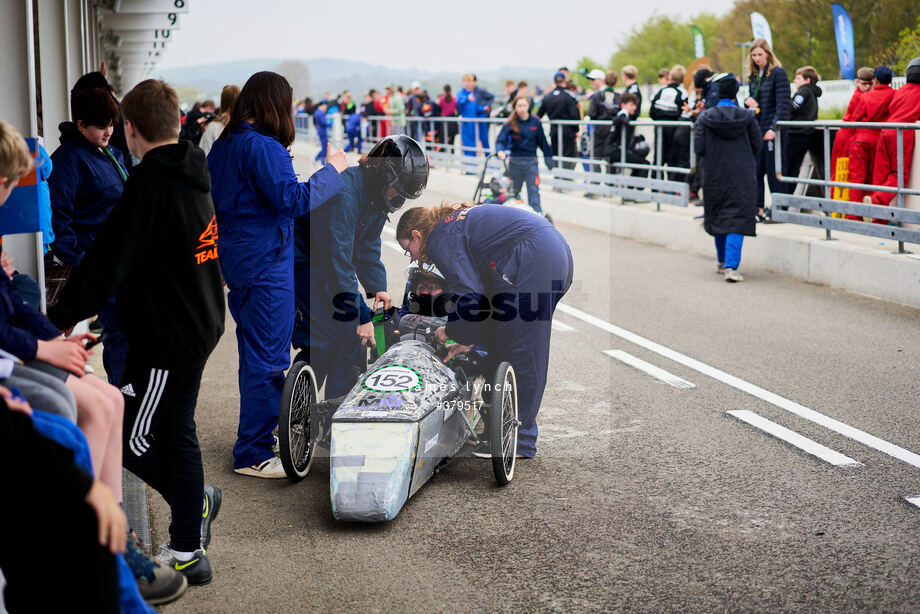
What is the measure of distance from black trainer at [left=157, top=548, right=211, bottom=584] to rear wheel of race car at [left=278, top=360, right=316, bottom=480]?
3.52ft

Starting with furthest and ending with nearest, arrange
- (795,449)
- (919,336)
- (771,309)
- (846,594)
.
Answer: (771,309) → (919,336) → (795,449) → (846,594)

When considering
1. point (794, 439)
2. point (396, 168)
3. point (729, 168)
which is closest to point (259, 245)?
point (396, 168)

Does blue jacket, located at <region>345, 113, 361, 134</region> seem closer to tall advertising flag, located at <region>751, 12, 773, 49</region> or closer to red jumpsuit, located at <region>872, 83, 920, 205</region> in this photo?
tall advertising flag, located at <region>751, 12, 773, 49</region>

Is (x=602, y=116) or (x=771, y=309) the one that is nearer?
(x=771, y=309)

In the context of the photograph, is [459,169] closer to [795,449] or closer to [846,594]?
[795,449]

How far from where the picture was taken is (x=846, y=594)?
391 centimetres

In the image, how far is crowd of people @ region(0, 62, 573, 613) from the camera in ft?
8.81

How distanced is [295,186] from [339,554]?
1.86 meters

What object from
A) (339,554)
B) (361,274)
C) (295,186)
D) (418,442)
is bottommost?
(339,554)

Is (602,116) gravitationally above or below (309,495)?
above

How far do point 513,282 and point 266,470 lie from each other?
169 cm

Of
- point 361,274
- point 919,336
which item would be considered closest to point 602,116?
point 919,336

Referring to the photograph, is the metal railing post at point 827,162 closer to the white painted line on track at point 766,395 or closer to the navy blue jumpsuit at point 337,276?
the white painted line on track at point 766,395

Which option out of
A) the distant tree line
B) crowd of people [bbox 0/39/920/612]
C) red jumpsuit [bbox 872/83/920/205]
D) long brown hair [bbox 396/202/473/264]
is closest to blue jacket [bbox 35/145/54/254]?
crowd of people [bbox 0/39/920/612]
